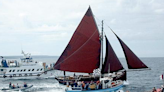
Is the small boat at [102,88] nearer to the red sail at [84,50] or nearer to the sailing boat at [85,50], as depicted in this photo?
the sailing boat at [85,50]

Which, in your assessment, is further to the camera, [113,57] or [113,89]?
[113,57]

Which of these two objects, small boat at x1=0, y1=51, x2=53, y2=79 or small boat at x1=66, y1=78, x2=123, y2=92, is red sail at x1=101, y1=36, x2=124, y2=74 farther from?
small boat at x1=0, y1=51, x2=53, y2=79

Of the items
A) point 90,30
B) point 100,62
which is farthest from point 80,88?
point 90,30

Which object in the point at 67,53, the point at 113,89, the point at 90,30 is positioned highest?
the point at 90,30

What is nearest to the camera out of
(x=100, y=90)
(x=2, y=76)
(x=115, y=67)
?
(x=100, y=90)

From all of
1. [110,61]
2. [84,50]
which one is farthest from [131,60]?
[84,50]

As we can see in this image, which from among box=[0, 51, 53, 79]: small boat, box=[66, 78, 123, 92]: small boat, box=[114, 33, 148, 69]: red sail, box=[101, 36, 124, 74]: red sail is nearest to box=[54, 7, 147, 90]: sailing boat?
box=[101, 36, 124, 74]: red sail

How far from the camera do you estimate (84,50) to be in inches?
2020

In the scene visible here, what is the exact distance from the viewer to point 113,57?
48.7 m

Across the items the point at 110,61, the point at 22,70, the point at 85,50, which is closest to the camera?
the point at 110,61

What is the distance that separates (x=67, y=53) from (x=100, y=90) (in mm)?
15005

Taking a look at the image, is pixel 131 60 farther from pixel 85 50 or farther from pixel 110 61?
pixel 85 50

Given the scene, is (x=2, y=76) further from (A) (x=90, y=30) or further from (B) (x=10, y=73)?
(A) (x=90, y=30)

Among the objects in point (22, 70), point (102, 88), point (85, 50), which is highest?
point (85, 50)
